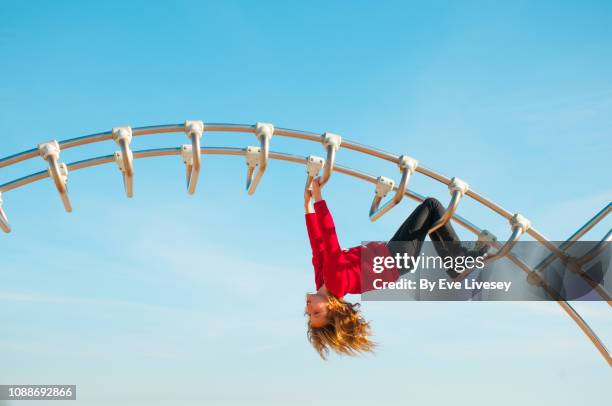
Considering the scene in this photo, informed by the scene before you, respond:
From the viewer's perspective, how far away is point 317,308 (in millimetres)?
12258

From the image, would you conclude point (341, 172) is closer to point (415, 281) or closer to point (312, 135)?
point (312, 135)

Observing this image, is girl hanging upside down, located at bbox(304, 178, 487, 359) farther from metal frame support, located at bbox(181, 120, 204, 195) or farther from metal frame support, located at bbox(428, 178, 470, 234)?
metal frame support, located at bbox(181, 120, 204, 195)

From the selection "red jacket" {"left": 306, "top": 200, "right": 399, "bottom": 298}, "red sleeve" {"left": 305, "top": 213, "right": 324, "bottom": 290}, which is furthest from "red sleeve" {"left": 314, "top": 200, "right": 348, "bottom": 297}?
"red sleeve" {"left": 305, "top": 213, "right": 324, "bottom": 290}

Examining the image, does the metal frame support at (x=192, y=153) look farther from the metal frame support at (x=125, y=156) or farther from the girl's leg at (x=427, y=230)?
the girl's leg at (x=427, y=230)

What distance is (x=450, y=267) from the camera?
1157 centimetres

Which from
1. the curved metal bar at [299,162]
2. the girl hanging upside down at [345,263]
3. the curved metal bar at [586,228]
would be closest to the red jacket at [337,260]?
the girl hanging upside down at [345,263]

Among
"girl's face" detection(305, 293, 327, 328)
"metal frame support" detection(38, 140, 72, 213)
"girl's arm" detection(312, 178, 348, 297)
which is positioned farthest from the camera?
"girl's face" detection(305, 293, 327, 328)

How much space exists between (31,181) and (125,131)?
1.43 metres

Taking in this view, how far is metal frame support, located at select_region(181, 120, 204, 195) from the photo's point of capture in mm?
10391

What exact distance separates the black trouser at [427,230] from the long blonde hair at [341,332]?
1.39 m

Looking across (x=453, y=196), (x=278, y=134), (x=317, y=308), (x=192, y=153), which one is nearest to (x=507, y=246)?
(x=453, y=196)

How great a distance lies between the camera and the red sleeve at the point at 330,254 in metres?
11.4

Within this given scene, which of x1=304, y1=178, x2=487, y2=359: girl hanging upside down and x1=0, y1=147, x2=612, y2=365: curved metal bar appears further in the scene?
x1=304, y1=178, x2=487, y2=359: girl hanging upside down

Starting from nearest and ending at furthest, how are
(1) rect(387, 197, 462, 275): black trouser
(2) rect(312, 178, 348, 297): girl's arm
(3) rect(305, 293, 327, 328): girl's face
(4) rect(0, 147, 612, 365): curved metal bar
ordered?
(4) rect(0, 147, 612, 365): curved metal bar < (2) rect(312, 178, 348, 297): girl's arm < (1) rect(387, 197, 462, 275): black trouser < (3) rect(305, 293, 327, 328): girl's face
